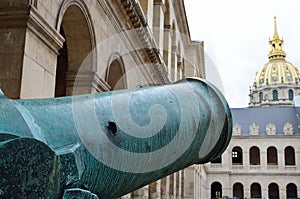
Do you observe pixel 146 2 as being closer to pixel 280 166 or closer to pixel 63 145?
pixel 63 145

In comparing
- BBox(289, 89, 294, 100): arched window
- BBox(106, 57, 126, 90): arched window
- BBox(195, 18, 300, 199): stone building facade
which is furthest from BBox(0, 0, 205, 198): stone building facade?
BBox(289, 89, 294, 100): arched window

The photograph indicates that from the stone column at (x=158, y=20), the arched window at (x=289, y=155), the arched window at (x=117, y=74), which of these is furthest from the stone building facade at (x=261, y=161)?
the arched window at (x=117, y=74)

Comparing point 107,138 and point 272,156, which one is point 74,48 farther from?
point 272,156

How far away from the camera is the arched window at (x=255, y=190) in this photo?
65.2 meters

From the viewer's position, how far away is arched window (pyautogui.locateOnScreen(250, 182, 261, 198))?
6525 centimetres

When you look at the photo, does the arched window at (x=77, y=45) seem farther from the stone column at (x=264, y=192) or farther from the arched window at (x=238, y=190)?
the arched window at (x=238, y=190)

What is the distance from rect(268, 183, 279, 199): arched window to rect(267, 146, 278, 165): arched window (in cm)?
337

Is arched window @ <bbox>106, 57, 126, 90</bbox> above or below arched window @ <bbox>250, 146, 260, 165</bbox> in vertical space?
below

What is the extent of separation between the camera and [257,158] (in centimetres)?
6675

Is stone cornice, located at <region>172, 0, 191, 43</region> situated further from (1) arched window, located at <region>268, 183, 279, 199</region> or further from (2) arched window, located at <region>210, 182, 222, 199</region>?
(1) arched window, located at <region>268, 183, 279, 199</region>

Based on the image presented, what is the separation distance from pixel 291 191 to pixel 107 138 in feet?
221

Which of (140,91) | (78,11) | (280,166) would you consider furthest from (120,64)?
(280,166)

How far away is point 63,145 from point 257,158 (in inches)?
2675

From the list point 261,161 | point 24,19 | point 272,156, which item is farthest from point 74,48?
point 272,156
